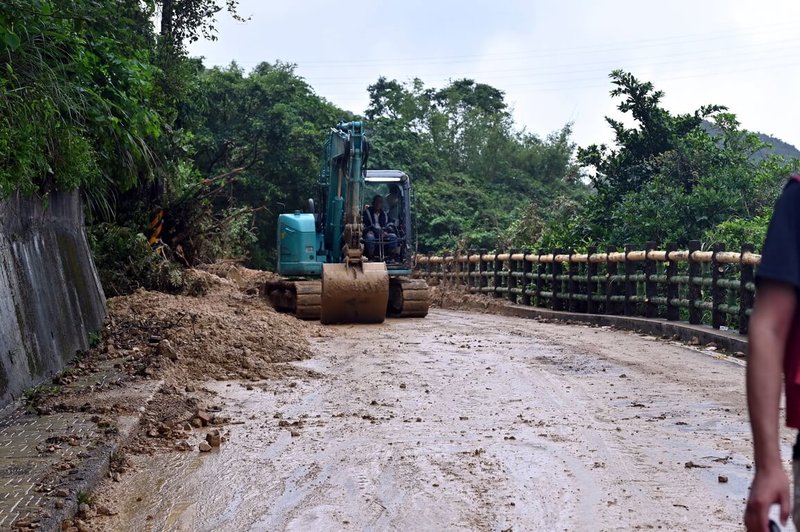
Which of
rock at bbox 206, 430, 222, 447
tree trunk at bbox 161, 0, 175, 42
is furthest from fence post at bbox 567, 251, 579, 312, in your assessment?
Answer: rock at bbox 206, 430, 222, 447

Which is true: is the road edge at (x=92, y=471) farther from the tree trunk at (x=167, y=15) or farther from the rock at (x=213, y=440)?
the tree trunk at (x=167, y=15)

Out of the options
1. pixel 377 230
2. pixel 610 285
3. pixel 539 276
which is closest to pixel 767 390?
pixel 610 285

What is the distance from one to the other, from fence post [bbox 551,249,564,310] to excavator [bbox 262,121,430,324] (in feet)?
9.92

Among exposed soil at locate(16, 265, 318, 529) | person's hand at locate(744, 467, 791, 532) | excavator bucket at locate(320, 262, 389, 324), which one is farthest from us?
excavator bucket at locate(320, 262, 389, 324)

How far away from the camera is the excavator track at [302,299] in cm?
2133

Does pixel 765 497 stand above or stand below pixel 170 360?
above

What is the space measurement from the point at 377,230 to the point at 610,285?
527 cm

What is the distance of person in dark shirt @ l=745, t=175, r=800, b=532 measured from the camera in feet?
8.55

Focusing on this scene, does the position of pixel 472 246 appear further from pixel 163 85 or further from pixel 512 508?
pixel 512 508

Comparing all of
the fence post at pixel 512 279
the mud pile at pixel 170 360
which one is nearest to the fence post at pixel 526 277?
the fence post at pixel 512 279

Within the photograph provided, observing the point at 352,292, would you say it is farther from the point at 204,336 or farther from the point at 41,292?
the point at 41,292

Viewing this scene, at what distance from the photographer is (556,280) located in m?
23.7

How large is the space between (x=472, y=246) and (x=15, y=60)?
34682mm

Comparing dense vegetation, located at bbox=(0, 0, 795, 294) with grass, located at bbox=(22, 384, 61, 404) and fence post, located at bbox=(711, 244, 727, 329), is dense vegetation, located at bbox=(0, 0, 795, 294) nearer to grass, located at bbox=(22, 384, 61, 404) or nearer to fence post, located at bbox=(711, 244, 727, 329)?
grass, located at bbox=(22, 384, 61, 404)
